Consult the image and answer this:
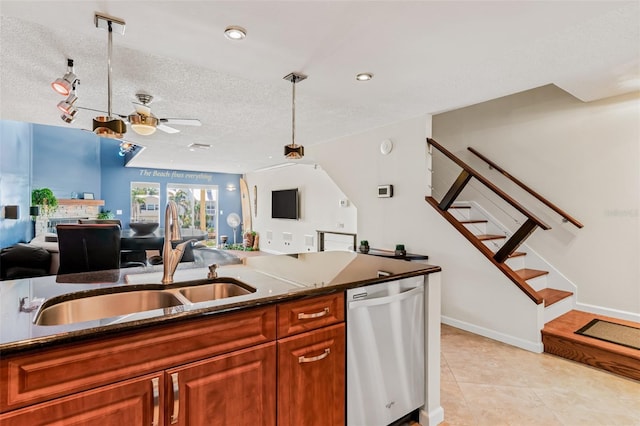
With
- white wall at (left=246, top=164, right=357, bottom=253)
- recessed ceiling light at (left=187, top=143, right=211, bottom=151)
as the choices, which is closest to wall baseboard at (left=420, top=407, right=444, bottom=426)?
white wall at (left=246, top=164, right=357, bottom=253)

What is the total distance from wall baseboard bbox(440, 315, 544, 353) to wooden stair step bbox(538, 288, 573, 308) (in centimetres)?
45

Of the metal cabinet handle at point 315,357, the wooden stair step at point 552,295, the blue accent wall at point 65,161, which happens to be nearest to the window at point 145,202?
the blue accent wall at point 65,161

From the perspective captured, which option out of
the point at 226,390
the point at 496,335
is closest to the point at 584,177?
the point at 496,335

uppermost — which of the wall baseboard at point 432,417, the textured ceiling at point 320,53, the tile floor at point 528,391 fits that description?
the textured ceiling at point 320,53

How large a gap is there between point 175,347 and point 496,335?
3.18 metres

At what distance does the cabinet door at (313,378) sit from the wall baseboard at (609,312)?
3350 mm

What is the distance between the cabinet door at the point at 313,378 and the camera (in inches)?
56.6

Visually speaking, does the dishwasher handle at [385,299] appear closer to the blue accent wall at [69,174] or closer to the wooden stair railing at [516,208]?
the wooden stair railing at [516,208]

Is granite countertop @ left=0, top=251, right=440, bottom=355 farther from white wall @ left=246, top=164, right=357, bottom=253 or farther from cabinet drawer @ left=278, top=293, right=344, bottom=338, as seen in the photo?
white wall @ left=246, top=164, right=357, bottom=253

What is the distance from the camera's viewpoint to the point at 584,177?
3.49 metres

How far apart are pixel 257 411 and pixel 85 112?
161 inches

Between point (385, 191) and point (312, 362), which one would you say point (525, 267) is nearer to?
point (385, 191)

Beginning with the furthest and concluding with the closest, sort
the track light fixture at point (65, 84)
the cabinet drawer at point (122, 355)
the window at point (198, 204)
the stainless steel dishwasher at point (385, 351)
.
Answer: the window at point (198, 204)
the track light fixture at point (65, 84)
the stainless steel dishwasher at point (385, 351)
the cabinet drawer at point (122, 355)

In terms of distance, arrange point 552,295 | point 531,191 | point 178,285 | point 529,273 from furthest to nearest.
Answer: point 531,191, point 529,273, point 552,295, point 178,285
